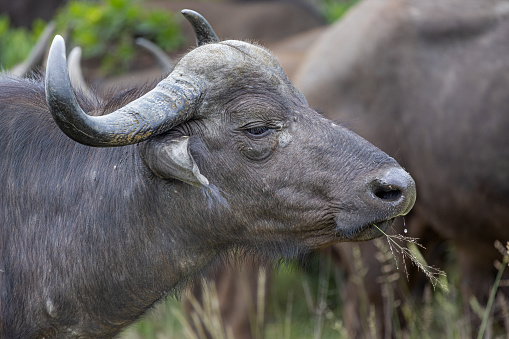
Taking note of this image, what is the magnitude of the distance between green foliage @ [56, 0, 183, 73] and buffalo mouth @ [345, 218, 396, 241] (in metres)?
7.56

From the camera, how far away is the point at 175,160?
3.64 metres

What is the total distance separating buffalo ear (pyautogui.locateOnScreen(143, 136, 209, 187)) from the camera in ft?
11.9

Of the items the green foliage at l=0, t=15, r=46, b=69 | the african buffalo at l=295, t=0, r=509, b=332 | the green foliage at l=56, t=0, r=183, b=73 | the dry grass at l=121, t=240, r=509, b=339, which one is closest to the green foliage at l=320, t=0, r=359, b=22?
the green foliage at l=56, t=0, r=183, b=73

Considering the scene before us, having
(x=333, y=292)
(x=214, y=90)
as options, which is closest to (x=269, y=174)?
(x=214, y=90)

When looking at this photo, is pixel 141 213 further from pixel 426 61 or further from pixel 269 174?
pixel 426 61

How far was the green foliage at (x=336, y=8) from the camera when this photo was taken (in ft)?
38.8

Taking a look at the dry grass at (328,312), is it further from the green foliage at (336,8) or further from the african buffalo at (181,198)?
the green foliage at (336,8)

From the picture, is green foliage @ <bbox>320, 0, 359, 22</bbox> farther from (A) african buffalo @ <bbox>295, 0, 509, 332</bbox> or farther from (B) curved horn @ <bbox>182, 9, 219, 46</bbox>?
(B) curved horn @ <bbox>182, 9, 219, 46</bbox>

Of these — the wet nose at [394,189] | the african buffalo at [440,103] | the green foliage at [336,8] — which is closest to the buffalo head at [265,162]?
the wet nose at [394,189]

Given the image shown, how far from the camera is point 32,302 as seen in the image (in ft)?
12.9

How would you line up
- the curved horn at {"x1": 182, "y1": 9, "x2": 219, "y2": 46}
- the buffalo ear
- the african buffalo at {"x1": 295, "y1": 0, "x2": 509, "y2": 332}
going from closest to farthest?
the buffalo ear → the curved horn at {"x1": 182, "y1": 9, "x2": 219, "y2": 46} → the african buffalo at {"x1": 295, "y1": 0, "x2": 509, "y2": 332}

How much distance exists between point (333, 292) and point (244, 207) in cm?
566

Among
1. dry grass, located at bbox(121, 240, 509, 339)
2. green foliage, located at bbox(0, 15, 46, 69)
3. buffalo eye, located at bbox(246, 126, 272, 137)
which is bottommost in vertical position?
dry grass, located at bbox(121, 240, 509, 339)

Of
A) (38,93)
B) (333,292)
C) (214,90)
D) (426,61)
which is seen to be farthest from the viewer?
(333,292)
